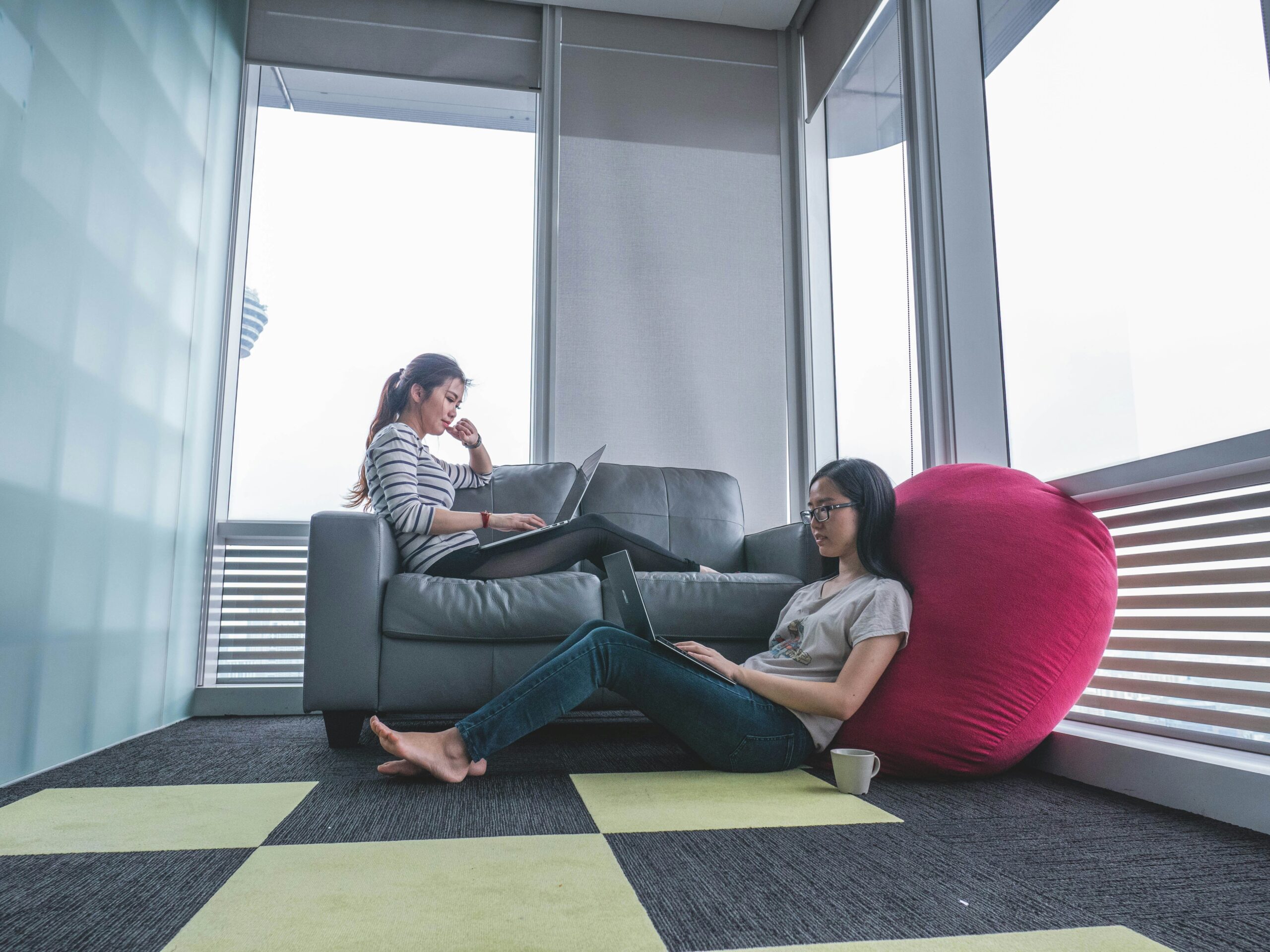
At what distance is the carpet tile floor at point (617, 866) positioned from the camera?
2.99 feet

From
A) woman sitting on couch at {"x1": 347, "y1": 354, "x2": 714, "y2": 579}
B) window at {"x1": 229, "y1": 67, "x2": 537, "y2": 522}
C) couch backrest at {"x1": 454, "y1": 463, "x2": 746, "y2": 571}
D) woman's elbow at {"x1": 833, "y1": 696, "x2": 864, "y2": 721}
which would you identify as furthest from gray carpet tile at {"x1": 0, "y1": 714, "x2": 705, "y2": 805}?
window at {"x1": 229, "y1": 67, "x2": 537, "y2": 522}

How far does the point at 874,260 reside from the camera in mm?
3096

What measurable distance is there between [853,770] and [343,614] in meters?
1.32

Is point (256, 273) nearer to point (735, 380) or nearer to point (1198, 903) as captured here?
point (735, 380)

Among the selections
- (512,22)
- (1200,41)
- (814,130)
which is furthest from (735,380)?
(1200,41)

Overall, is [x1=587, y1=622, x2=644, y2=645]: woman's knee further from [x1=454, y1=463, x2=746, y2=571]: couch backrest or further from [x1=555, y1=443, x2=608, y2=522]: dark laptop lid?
[x1=454, y1=463, x2=746, y2=571]: couch backrest

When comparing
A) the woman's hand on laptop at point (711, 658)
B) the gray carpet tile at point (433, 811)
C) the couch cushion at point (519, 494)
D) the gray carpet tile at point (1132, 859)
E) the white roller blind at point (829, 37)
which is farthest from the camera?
the white roller blind at point (829, 37)

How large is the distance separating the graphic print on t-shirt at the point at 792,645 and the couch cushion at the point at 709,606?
0.42 meters

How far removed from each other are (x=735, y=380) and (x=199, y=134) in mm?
2265

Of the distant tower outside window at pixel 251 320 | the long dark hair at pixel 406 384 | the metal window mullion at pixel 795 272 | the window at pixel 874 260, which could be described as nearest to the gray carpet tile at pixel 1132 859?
the window at pixel 874 260

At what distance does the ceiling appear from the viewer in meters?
3.73

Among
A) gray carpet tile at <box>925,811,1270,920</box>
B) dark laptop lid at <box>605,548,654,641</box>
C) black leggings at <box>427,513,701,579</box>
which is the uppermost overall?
black leggings at <box>427,513,701,579</box>

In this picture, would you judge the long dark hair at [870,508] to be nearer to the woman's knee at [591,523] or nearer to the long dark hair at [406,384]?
the woman's knee at [591,523]

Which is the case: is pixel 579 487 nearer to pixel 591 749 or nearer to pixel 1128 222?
pixel 591 749
